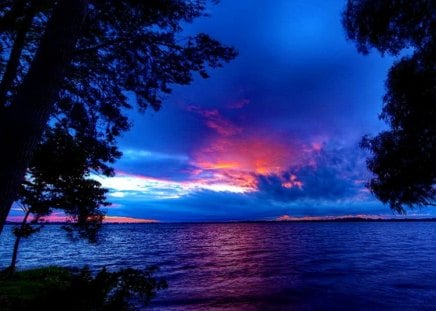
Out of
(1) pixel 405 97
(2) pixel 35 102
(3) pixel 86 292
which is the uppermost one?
(1) pixel 405 97

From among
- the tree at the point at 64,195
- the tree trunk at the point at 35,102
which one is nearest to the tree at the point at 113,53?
the tree trunk at the point at 35,102

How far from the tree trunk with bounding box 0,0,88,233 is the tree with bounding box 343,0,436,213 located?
8.54 meters

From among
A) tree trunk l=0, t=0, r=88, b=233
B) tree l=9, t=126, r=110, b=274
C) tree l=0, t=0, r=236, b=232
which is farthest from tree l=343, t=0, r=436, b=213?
tree l=9, t=126, r=110, b=274

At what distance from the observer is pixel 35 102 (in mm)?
3668

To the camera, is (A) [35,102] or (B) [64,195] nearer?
(A) [35,102]

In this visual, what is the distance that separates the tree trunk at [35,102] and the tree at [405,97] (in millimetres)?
8536

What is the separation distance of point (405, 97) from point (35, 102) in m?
10.0

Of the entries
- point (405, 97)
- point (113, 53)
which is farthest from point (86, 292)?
point (405, 97)

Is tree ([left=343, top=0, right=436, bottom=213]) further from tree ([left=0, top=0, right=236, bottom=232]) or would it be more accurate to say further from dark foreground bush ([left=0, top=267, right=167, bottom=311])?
dark foreground bush ([left=0, top=267, right=167, bottom=311])

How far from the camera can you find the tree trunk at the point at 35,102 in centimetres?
336

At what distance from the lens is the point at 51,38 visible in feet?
13.4

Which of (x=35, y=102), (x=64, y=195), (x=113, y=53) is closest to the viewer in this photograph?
(x=35, y=102)

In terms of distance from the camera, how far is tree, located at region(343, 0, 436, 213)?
901 centimetres

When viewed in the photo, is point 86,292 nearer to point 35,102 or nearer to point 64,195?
point 35,102
